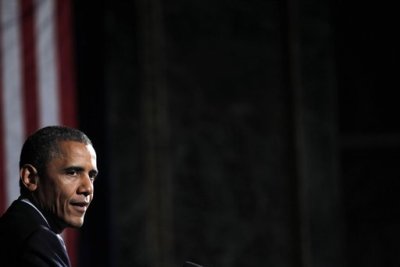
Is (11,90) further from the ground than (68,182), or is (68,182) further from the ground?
(11,90)

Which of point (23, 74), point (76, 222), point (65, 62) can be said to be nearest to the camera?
point (76, 222)

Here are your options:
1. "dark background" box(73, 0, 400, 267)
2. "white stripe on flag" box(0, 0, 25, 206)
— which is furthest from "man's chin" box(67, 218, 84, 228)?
"dark background" box(73, 0, 400, 267)

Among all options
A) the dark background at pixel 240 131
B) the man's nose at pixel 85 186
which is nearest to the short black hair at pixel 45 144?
the man's nose at pixel 85 186

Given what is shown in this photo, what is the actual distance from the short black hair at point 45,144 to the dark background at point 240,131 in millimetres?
3538

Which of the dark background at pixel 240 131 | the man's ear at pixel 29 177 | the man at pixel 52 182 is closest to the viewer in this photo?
the man at pixel 52 182

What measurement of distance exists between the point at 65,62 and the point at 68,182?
350 centimetres

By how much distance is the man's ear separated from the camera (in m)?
3.36

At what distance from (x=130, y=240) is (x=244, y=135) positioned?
1.28m

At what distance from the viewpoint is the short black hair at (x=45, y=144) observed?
3.32 meters

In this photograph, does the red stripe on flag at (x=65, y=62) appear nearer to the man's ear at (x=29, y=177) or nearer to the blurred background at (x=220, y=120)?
the blurred background at (x=220, y=120)

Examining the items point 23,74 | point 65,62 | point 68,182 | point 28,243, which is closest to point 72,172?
point 68,182

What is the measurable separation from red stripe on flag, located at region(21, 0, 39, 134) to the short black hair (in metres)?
3.27

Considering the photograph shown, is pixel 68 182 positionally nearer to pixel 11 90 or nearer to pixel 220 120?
pixel 11 90

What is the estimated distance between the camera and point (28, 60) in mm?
6590
